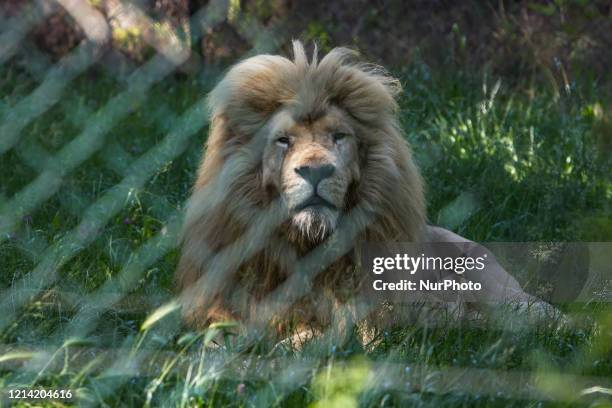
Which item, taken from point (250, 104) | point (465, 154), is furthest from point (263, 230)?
point (465, 154)

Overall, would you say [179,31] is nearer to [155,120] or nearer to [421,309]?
[155,120]

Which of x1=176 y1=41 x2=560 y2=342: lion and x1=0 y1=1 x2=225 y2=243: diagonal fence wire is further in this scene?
x1=0 y1=1 x2=225 y2=243: diagonal fence wire

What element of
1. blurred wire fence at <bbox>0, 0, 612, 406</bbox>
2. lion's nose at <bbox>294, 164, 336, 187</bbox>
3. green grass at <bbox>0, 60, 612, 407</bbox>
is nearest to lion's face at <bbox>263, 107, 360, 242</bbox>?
lion's nose at <bbox>294, 164, 336, 187</bbox>

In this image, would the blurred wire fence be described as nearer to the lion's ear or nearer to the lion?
the lion

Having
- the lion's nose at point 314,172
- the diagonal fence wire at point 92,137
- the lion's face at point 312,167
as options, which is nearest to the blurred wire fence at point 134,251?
the diagonal fence wire at point 92,137

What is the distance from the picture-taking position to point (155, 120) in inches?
226

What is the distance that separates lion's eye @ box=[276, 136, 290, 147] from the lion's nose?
175mm

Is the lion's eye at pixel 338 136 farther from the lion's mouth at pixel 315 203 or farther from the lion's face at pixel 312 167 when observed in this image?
the lion's mouth at pixel 315 203

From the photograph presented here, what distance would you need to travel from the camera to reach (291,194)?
3.55 m

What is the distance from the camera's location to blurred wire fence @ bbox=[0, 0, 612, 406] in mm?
2938

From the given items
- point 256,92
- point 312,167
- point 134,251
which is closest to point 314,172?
point 312,167

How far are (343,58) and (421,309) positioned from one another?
2.95 feet

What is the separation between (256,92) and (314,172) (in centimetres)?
44

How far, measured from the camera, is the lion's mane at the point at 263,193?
3.69 metres
